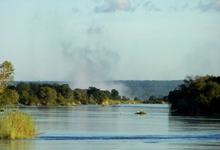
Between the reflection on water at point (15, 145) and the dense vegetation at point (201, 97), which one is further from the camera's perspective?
the dense vegetation at point (201, 97)

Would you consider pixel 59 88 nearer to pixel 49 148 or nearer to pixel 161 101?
pixel 161 101

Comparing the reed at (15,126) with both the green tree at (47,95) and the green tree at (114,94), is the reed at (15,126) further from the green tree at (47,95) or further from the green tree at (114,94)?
the green tree at (114,94)

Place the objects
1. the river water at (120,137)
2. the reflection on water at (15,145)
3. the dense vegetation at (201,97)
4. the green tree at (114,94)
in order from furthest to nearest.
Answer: the green tree at (114,94) < the dense vegetation at (201,97) < the river water at (120,137) < the reflection on water at (15,145)

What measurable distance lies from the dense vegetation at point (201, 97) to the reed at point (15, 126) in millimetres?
53316

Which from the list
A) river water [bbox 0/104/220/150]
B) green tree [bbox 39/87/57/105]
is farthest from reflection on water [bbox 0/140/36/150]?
green tree [bbox 39/87/57/105]

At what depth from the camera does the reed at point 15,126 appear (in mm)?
26094

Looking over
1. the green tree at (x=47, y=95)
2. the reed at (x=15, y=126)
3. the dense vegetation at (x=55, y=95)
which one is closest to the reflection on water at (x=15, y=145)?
the reed at (x=15, y=126)

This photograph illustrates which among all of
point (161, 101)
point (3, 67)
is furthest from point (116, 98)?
point (3, 67)

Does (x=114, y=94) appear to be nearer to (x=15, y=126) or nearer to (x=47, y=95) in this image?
(x=47, y=95)

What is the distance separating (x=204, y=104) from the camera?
78.6m

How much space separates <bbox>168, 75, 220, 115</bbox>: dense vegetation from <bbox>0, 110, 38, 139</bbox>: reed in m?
53.3

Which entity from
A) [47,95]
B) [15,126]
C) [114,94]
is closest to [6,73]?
[15,126]

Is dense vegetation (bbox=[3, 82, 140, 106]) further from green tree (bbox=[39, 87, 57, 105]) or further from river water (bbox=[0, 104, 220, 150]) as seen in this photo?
river water (bbox=[0, 104, 220, 150])

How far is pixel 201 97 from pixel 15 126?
54.4m
